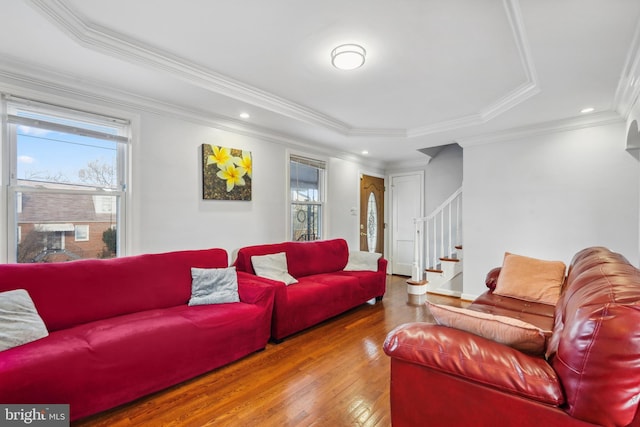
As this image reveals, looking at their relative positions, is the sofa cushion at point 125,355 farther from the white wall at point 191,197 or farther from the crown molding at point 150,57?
the crown molding at point 150,57

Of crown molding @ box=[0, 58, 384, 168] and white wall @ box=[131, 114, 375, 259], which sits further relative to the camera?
white wall @ box=[131, 114, 375, 259]

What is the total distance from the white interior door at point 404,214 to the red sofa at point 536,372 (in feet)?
14.4

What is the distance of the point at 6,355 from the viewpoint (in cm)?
162

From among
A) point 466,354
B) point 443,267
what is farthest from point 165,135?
point 443,267

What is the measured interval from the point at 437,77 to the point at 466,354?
7.66 feet

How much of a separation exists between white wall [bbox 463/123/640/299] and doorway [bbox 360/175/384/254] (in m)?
1.81

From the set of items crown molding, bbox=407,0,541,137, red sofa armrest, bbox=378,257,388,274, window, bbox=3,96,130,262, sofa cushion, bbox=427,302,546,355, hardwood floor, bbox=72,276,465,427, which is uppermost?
crown molding, bbox=407,0,541,137

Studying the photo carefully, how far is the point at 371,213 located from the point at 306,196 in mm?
1826

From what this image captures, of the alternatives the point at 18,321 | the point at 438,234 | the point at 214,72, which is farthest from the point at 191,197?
the point at 438,234

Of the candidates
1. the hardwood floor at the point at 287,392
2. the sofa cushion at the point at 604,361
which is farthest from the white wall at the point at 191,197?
the sofa cushion at the point at 604,361

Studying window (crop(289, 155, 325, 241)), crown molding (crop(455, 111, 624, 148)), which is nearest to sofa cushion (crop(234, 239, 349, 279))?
window (crop(289, 155, 325, 241))

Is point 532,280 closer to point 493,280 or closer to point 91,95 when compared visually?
point 493,280

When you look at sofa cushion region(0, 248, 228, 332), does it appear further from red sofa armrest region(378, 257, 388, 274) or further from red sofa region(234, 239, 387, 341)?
red sofa armrest region(378, 257, 388, 274)

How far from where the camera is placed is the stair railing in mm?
4617
